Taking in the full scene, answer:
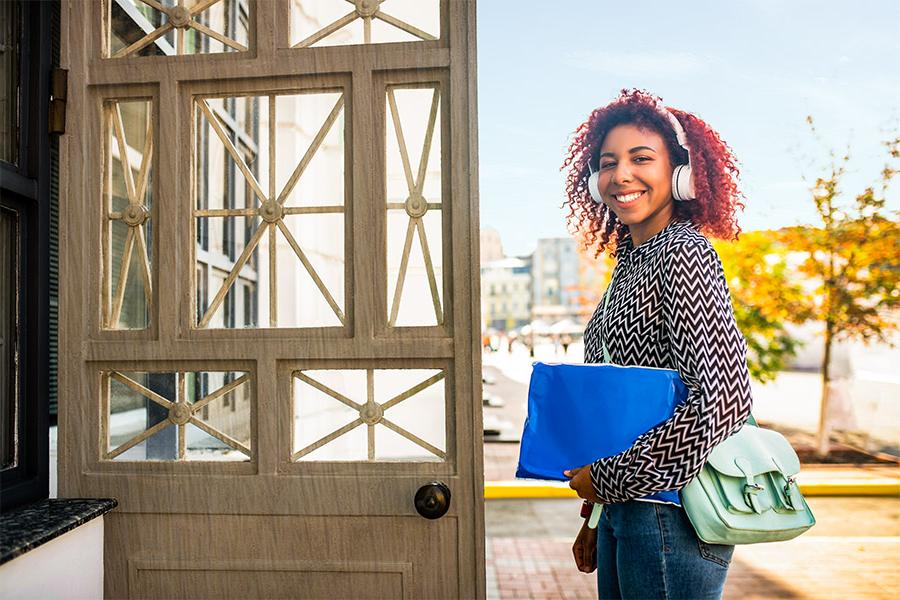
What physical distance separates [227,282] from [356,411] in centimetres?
36

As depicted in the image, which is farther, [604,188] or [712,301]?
[604,188]

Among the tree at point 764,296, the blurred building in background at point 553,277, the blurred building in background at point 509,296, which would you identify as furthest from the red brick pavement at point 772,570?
the blurred building in background at point 509,296

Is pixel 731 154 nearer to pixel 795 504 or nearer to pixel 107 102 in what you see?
pixel 795 504

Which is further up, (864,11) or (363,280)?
(864,11)

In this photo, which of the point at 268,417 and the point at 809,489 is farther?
the point at 809,489

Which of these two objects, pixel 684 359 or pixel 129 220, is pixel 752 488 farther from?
pixel 129 220

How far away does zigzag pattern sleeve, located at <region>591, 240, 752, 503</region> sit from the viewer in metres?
1.00

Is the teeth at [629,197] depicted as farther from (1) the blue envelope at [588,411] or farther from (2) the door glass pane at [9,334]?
(2) the door glass pane at [9,334]

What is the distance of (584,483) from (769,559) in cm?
369

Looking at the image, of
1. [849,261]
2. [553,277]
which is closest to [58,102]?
[849,261]

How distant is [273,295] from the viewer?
4.64 feet

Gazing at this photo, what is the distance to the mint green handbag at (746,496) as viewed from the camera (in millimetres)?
1040

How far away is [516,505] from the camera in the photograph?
18.4ft

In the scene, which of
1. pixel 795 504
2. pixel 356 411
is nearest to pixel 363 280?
pixel 356 411
